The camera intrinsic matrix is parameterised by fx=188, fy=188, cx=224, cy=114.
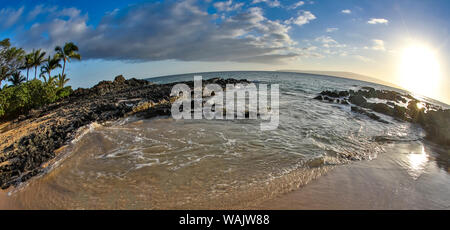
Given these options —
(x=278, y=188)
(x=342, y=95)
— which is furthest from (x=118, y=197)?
(x=342, y=95)

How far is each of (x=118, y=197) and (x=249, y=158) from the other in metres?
4.02

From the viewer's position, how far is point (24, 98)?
49.1 feet

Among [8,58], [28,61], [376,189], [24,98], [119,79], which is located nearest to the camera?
[376,189]

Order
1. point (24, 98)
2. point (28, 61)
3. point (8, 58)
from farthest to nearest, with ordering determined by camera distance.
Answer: point (28, 61) < point (8, 58) < point (24, 98)

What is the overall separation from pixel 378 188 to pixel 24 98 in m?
22.7

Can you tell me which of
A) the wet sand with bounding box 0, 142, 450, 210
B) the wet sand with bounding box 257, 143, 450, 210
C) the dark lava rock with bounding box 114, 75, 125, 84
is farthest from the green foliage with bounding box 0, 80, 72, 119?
the wet sand with bounding box 257, 143, 450, 210

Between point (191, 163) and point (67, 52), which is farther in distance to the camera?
point (67, 52)

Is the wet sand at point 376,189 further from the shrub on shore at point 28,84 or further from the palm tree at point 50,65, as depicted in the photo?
the palm tree at point 50,65

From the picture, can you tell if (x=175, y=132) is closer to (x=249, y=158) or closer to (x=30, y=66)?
(x=249, y=158)

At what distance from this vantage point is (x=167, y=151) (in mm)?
7086

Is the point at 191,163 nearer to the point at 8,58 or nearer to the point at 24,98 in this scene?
the point at 24,98

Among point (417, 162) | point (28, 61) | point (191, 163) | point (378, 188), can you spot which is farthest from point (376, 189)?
point (28, 61)
